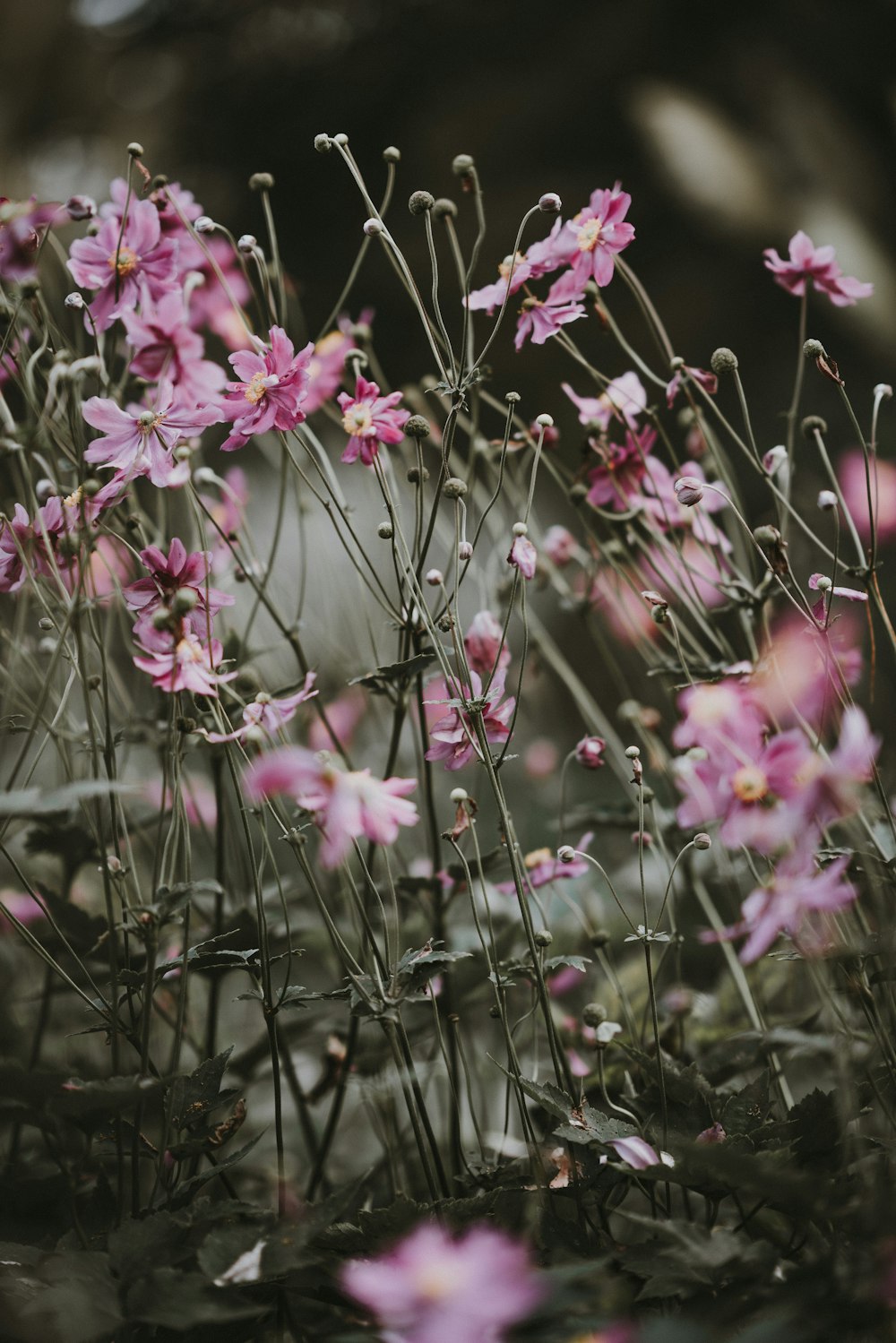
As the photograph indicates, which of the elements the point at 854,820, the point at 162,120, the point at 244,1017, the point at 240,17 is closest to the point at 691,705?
the point at 854,820

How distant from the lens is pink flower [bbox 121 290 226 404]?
22.5 inches

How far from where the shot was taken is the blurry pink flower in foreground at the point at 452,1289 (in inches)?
13.2

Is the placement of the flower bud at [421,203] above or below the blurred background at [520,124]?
below

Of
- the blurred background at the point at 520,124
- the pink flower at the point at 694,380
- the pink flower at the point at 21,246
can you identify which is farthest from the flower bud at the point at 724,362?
the blurred background at the point at 520,124

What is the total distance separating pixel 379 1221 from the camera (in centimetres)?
45

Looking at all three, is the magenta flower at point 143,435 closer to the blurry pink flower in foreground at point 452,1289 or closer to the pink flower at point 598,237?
the pink flower at point 598,237

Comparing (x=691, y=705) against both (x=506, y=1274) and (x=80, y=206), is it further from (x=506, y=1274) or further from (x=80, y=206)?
(x=80, y=206)

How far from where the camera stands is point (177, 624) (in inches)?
19.1

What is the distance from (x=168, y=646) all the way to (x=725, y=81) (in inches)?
69.1

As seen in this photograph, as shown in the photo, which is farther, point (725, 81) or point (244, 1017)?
point (725, 81)

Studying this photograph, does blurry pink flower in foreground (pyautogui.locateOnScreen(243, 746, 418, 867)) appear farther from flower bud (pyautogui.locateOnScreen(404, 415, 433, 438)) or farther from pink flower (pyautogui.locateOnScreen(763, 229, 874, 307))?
pink flower (pyautogui.locateOnScreen(763, 229, 874, 307))

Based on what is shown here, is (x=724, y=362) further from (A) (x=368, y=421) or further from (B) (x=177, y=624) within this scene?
(B) (x=177, y=624)

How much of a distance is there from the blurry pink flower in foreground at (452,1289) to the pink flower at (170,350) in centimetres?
43

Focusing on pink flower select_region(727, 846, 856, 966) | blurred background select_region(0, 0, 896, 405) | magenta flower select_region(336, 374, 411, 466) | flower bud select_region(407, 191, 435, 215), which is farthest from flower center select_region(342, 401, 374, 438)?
blurred background select_region(0, 0, 896, 405)
